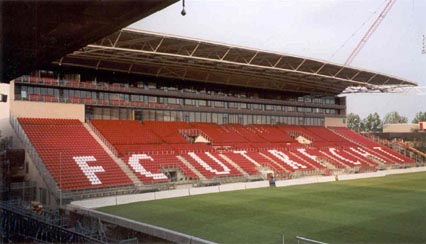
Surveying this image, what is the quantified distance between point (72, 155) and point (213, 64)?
15.3 meters

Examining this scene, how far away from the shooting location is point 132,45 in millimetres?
32312

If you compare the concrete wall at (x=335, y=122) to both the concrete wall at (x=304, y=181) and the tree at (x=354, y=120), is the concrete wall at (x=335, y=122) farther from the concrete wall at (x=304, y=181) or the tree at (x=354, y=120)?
the tree at (x=354, y=120)

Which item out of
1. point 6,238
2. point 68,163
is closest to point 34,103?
point 68,163

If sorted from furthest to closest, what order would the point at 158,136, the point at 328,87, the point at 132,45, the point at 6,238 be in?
the point at 328,87 < the point at 158,136 < the point at 132,45 < the point at 6,238

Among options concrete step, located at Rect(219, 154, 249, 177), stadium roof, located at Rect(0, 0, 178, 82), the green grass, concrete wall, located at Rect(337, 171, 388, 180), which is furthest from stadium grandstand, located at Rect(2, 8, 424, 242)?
stadium roof, located at Rect(0, 0, 178, 82)

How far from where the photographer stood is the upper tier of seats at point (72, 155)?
2716 cm

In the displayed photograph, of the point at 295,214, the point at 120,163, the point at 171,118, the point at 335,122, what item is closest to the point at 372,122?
the point at 335,122

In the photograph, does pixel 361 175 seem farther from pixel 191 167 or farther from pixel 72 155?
pixel 72 155

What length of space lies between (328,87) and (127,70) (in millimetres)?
26834

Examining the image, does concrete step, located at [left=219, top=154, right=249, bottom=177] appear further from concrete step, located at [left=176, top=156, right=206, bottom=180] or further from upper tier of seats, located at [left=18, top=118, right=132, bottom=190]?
upper tier of seats, located at [left=18, top=118, right=132, bottom=190]

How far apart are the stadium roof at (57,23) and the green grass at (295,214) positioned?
878 centimetres

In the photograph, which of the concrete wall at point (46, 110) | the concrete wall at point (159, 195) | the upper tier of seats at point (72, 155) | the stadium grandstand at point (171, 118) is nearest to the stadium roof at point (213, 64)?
the stadium grandstand at point (171, 118)

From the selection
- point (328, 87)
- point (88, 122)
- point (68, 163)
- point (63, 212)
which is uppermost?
point (328, 87)

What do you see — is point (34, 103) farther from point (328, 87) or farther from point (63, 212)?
point (328, 87)
